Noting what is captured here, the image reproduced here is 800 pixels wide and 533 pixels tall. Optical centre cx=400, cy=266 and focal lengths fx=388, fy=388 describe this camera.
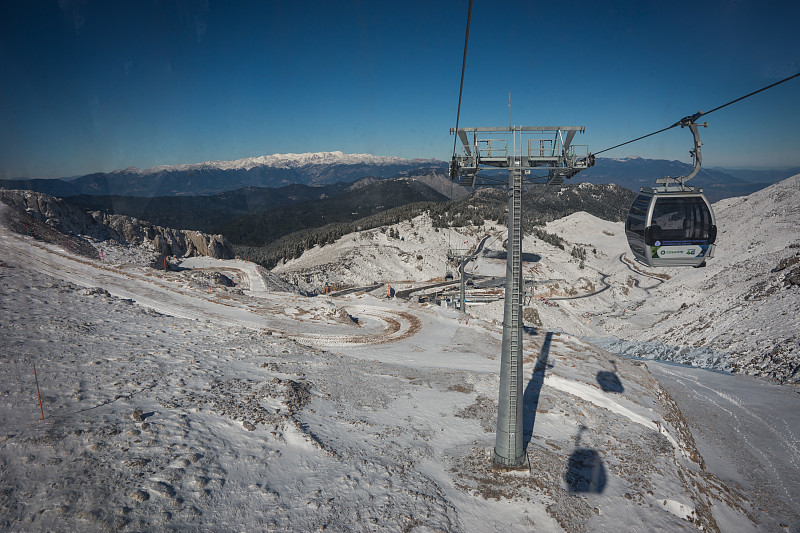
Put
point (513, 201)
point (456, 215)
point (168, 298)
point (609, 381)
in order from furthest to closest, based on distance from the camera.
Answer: point (456, 215) → point (168, 298) → point (609, 381) → point (513, 201)

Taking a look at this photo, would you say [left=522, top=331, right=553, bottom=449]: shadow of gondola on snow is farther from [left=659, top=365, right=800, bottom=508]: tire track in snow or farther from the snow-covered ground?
[left=659, top=365, right=800, bottom=508]: tire track in snow

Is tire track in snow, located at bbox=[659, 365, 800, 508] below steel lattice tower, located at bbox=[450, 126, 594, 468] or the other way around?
below

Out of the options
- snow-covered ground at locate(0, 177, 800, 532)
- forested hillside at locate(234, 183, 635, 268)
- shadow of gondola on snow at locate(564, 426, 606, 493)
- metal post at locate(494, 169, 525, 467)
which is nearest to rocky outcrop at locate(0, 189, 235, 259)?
snow-covered ground at locate(0, 177, 800, 532)

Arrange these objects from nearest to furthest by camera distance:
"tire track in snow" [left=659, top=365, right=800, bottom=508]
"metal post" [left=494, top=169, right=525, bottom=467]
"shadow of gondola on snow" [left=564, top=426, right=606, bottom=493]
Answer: "metal post" [left=494, top=169, right=525, bottom=467] → "shadow of gondola on snow" [left=564, top=426, right=606, bottom=493] → "tire track in snow" [left=659, top=365, right=800, bottom=508]

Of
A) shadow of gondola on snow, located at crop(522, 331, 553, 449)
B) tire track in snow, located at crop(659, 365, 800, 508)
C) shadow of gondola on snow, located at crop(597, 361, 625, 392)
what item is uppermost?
shadow of gondola on snow, located at crop(522, 331, 553, 449)

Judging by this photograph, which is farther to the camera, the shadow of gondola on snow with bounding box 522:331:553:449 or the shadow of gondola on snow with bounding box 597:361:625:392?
the shadow of gondola on snow with bounding box 597:361:625:392

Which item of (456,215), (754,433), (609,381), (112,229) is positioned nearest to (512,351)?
(609,381)

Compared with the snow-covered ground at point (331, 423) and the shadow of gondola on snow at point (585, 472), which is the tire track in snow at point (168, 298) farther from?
the shadow of gondola on snow at point (585, 472)

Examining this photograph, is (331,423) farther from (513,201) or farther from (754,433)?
(754,433)
